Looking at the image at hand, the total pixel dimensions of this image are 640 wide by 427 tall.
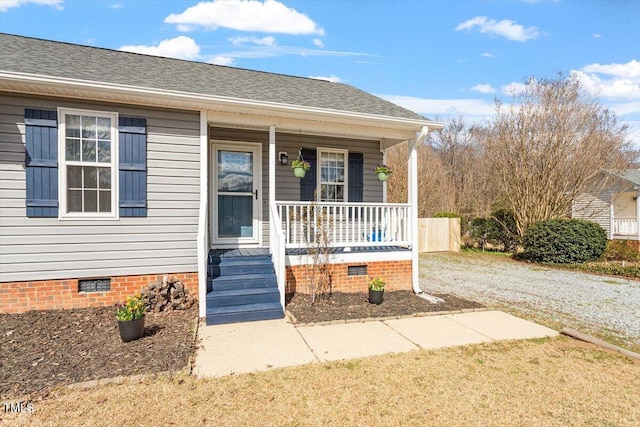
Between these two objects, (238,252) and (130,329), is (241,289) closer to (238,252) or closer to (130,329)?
(238,252)

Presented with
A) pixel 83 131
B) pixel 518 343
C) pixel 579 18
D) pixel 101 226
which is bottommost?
pixel 518 343

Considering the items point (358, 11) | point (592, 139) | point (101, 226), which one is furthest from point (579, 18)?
point (101, 226)

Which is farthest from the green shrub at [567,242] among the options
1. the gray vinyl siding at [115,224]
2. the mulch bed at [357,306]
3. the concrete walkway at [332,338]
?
the gray vinyl siding at [115,224]

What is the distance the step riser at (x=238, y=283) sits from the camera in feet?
16.5

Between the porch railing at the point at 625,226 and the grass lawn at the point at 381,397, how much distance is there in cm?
1617

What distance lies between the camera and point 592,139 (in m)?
12.1

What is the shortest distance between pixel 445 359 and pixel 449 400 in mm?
847

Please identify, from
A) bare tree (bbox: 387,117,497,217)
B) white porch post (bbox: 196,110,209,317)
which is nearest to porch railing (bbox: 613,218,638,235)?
bare tree (bbox: 387,117,497,217)

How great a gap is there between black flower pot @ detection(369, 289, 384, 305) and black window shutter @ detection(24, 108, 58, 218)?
4.87 metres

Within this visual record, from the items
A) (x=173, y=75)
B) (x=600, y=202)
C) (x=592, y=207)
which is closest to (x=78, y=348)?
(x=173, y=75)

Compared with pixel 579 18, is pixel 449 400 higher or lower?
lower

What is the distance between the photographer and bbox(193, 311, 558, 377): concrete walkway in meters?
3.50

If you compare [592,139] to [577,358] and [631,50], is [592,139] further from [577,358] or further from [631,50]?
[577,358]

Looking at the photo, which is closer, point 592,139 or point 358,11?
point 358,11
